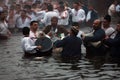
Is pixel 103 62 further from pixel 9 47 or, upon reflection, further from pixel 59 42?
A: pixel 9 47

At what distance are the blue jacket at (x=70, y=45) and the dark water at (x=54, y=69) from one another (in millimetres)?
Answer: 382

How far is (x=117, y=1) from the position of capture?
32531mm

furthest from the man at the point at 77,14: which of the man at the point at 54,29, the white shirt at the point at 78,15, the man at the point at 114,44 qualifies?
the man at the point at 114,44

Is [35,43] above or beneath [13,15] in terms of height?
beneath

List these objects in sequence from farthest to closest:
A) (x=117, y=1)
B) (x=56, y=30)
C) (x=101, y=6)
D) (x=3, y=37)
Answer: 1. (x=101, y=6)
2. (x=117, y=1)
3. (x=3, y=37)
4. (x=56, y=30)

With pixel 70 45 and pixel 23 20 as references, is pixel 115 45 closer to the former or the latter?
pixel 70 45

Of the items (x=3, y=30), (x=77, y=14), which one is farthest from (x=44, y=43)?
(x=77, y=14)

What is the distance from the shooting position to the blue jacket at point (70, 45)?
1463 cm

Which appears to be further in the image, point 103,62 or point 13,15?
point 13,15

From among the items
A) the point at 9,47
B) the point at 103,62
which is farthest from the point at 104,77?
the point at 9,47

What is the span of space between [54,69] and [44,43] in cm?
225

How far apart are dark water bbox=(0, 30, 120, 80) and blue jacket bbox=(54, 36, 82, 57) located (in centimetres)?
38

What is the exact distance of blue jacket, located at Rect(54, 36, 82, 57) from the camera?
14.6 meters

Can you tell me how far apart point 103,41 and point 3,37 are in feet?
22.0
